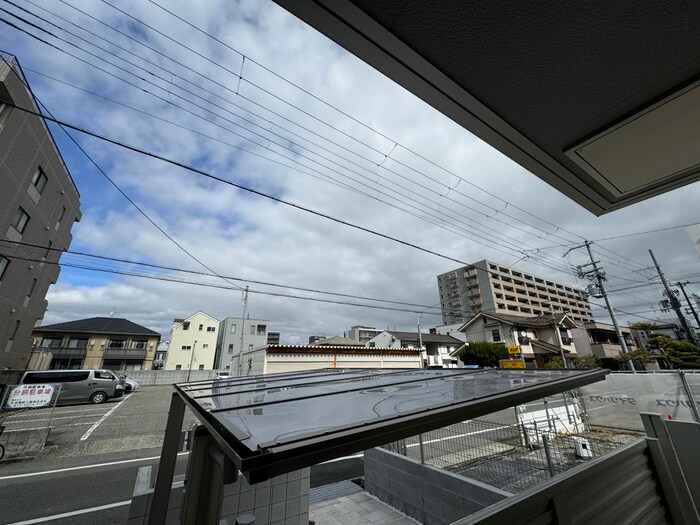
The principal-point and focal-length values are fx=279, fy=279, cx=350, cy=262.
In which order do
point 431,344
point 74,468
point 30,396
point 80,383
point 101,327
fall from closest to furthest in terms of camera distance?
point 74,468 → point 30,396 → point 80,383 → point 431,344 → point 101,327

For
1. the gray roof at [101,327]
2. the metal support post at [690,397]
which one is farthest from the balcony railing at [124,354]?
the metal support post at [690,397]

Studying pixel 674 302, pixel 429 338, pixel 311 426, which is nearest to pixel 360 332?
pixel 429 338

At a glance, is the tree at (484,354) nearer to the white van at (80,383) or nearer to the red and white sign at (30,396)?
the white van at (80,383)

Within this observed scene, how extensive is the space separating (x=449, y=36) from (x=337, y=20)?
1.49 ft

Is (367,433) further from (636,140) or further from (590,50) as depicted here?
(636,140)

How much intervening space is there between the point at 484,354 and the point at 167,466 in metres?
23.8

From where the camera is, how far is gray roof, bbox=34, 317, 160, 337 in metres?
27.4

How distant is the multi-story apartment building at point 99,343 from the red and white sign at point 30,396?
1008 inches

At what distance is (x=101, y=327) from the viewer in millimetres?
29359

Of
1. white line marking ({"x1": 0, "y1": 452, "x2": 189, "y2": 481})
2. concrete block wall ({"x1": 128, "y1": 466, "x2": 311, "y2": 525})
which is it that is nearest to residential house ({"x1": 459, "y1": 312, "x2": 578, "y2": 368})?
white line marking ({"x1": 0, "y1": 452, "x2": 189, "y2": 481})

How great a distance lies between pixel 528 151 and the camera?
5.67ft

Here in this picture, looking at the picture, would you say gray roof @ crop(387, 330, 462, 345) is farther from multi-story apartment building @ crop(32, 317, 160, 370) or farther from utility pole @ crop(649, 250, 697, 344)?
multi-story apartment building @ crop(32, 317, 160, 370)

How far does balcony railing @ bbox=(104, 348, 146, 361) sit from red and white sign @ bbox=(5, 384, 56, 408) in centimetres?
2700

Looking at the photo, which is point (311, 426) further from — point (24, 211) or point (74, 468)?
point (24, 211)
